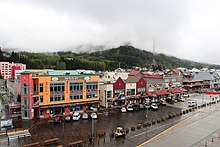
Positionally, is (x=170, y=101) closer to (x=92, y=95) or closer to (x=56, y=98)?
(x=92, y=95)

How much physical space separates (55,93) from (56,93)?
197 mm

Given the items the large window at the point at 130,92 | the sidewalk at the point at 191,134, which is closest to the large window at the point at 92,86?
the large window at the point at 130,92

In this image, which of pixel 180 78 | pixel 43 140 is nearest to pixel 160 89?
pixel 180 78

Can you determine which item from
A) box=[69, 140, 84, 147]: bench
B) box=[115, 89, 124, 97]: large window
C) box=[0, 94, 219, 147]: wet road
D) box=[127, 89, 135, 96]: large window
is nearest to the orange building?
box=[0, 94, 219, 147]: wet road

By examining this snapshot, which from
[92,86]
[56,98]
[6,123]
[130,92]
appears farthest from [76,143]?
[130,92]

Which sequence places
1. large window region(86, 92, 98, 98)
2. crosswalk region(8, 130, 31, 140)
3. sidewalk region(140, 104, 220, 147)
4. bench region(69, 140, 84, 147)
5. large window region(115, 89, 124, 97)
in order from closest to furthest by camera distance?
bench region(69, 140, 84, 147) < sidewalk region(140, 104, 220, 147) < crosswalk region(8, 130, 31, 140) < large window region(86, 92, 98, 98) < large window region(115, 89, 124, 97)

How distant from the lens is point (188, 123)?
35.1m

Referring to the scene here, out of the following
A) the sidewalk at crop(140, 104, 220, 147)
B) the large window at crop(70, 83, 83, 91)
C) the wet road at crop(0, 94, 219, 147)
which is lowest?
the sidewalk at crop(140, 104, 220, 147)

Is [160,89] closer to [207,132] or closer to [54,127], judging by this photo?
[207,132]

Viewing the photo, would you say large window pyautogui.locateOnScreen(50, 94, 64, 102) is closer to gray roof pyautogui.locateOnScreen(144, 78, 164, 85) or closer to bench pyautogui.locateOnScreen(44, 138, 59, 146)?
bench pyautogui.locateOnScreen(44, 138, 59, 146)

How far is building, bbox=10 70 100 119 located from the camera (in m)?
35.1

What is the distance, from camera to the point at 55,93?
123 feet

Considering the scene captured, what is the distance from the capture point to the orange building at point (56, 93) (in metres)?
35.1

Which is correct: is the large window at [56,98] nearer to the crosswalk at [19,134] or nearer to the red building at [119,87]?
the crosswalk at [19,134]
